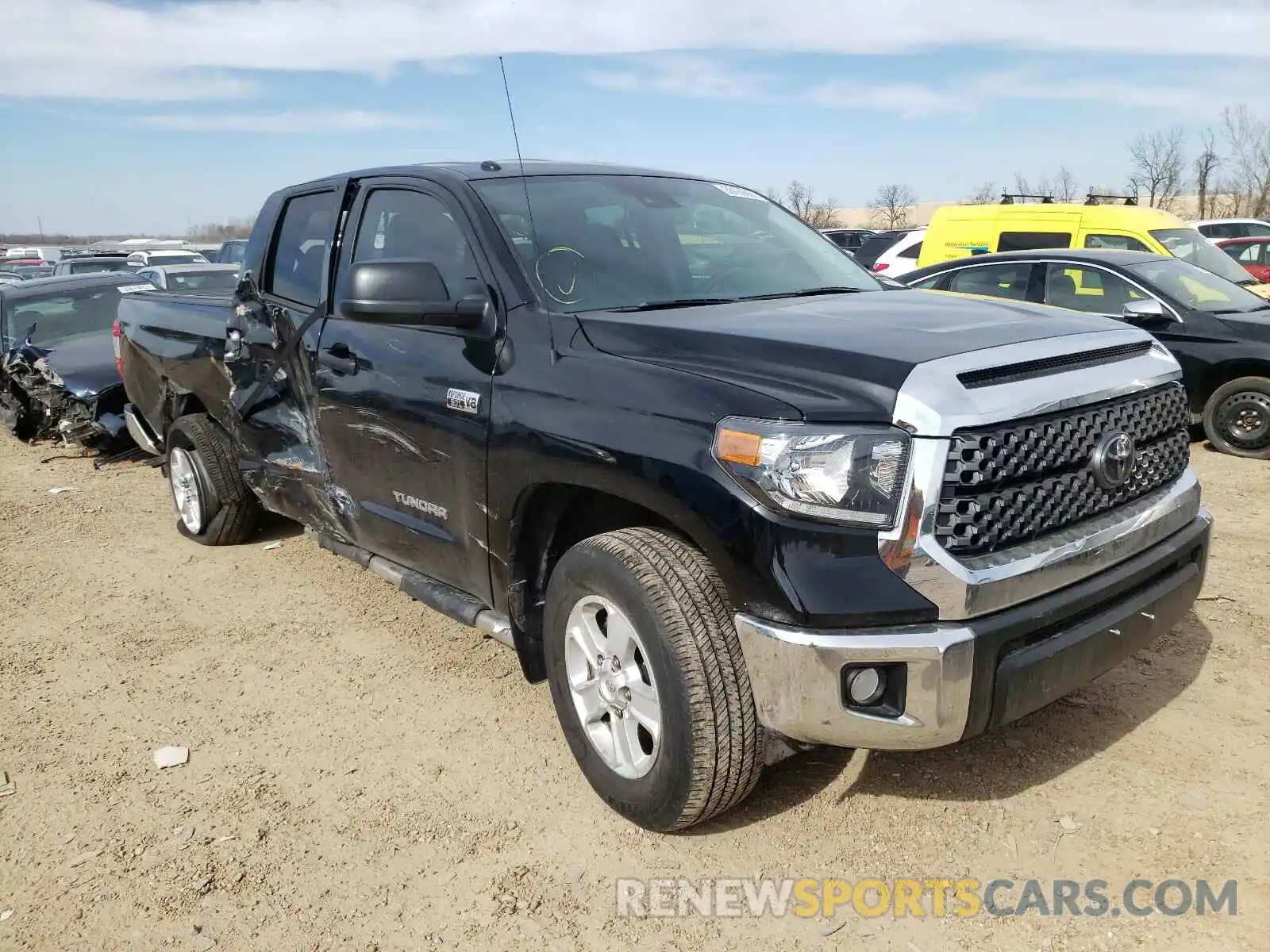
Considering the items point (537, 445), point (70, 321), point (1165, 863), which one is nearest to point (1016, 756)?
point (1165, 863)

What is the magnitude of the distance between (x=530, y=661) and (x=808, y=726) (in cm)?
122

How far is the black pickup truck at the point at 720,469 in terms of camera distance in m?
2.36

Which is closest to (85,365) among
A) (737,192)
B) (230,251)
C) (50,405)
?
(50,405)

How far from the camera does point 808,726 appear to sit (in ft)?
8.01

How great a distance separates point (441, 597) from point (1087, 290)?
21.0ft

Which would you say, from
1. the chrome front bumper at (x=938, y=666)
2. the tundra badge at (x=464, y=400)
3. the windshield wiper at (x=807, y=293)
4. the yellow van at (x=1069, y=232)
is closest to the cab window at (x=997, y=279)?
the yellow van at (x=1069, y=232)

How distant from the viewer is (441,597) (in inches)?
145

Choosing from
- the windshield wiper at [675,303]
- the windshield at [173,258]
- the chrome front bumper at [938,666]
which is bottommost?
the chrome front bumper at [938,666]

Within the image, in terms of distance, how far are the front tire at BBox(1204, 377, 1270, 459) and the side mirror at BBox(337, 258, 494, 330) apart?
6.38 m

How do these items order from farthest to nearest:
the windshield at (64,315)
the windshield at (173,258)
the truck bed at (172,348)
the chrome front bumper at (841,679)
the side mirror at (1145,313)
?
1. the windshield at (173,258)
2. the windshield at (64,315)
3. the side mirror at (1145,313)
4. the truck bed at (172,348)
5. the chrome front bumper at (841,679)

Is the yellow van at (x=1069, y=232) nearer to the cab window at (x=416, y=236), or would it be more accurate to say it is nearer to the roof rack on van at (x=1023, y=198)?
the roof rack on van at (x=1023, y=198)

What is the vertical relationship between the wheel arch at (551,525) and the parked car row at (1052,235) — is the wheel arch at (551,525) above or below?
below

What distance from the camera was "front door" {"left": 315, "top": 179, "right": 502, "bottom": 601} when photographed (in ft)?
10.8

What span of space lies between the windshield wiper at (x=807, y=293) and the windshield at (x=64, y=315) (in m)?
8.25
